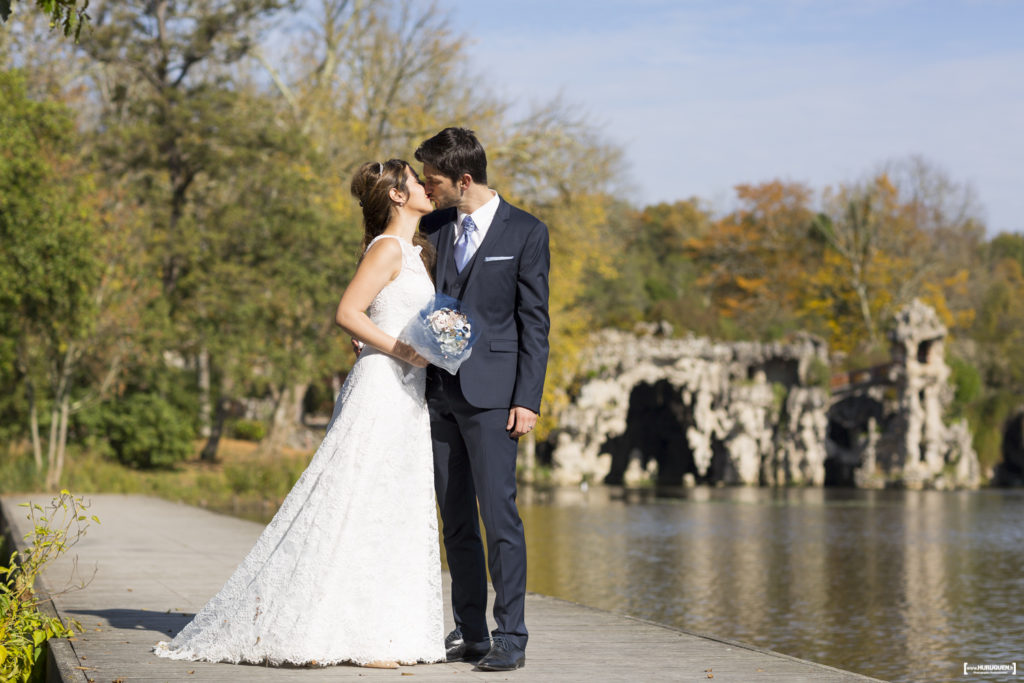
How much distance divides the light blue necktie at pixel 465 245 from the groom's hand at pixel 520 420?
724 mm

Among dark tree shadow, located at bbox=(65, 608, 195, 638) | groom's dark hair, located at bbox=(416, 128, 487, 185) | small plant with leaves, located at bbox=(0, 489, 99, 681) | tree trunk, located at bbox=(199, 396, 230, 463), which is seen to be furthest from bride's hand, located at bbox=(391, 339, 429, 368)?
tree trunk, located at bbox=(199, 396, 230, 463)

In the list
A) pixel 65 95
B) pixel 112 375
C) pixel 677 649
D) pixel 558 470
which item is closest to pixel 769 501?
pixel 558 470

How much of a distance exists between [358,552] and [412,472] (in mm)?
425

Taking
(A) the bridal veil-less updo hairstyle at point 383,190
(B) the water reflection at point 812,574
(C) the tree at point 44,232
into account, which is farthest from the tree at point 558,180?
(A) the bridal veil-less updo hairstyle at point 383,190

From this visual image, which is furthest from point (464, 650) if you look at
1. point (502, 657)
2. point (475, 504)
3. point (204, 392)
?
point (204, 392)

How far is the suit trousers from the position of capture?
504 centimetres

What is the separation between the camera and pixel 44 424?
24.7m

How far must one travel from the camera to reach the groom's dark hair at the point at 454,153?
5.06 m

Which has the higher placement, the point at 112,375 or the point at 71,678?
the point at 112,375

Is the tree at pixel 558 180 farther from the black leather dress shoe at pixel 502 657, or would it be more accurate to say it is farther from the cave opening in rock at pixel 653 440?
the black leather dress shoe at pixel 502 657

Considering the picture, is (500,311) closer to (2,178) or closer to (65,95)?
(2,178)

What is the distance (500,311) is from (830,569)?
42.3ft

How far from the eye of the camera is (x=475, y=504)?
5.31 m

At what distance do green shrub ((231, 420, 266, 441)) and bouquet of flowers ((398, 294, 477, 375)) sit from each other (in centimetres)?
3630
